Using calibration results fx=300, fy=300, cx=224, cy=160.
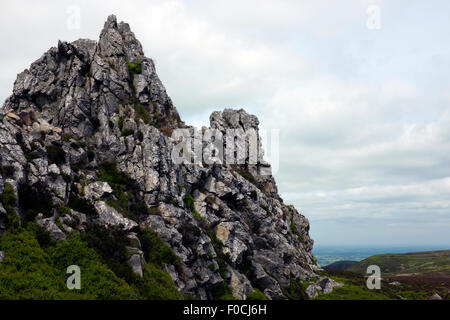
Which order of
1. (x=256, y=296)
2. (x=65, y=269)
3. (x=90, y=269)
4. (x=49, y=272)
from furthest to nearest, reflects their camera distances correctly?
1. (x=256, y=296)
2. (x=90, y=269)
3. (x=65, y=269)
4. (x=49, y=272)

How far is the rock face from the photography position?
37.4 meters

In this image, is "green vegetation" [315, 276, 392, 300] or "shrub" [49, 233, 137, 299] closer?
"shrub" [49, 233, 137, 299]

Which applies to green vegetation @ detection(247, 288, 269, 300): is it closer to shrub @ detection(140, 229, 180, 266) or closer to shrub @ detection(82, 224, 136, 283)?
shrub @ detection(140, 229, 180, 266)

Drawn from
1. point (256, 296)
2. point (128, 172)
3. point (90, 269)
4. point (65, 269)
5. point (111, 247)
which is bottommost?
point (256, 296)

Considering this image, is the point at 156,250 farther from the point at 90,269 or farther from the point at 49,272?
the point at 49,272

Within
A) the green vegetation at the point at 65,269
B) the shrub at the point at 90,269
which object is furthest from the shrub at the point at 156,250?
the shrub at the point at 90,269

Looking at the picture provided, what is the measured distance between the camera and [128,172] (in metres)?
48.4

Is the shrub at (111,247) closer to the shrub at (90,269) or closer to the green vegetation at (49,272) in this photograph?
the shrub at (90,269)

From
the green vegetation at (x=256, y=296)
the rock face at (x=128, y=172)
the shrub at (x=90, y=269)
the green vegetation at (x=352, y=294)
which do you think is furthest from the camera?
the green vegetation at (x=352, y=294)

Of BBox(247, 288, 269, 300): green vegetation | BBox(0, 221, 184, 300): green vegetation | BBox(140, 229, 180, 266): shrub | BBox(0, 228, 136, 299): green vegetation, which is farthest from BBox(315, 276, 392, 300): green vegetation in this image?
BBox(0, 228, 136, 299): green vegetation

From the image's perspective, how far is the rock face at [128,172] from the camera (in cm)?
3741

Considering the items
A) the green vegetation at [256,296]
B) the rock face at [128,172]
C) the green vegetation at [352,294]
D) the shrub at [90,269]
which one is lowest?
the green vegetation at [352,294]

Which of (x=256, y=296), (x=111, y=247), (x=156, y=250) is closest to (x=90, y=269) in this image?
(x=111, y=247)
